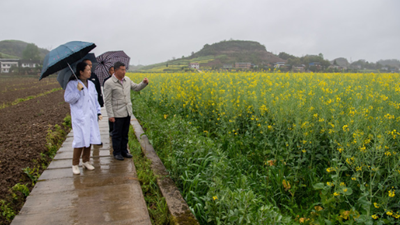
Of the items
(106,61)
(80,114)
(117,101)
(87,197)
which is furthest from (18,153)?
(106,61)

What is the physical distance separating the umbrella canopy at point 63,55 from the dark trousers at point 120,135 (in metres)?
1.27

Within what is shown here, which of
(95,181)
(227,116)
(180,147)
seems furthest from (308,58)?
(95,181)

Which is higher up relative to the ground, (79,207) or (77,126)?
(77,126)

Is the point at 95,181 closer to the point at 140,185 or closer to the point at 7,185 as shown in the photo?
the point at 140,185

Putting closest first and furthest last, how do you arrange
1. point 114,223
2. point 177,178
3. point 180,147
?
point 114,223
point 177,178
point 180,147

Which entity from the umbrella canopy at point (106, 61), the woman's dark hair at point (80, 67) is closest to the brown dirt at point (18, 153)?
the woman's dark hair at point (80, 67)

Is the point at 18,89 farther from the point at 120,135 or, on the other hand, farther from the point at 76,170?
the point at 76,170

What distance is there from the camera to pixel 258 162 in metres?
4.15

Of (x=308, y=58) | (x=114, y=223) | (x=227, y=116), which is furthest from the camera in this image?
(x=308, y=58)

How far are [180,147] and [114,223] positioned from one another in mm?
1785

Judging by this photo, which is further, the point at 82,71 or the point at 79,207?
the point at 82,71

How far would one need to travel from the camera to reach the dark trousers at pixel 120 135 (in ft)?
14.0

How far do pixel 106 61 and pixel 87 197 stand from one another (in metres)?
→ 4.13

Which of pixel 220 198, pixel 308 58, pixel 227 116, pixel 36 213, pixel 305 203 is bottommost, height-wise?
pixel 305 203
